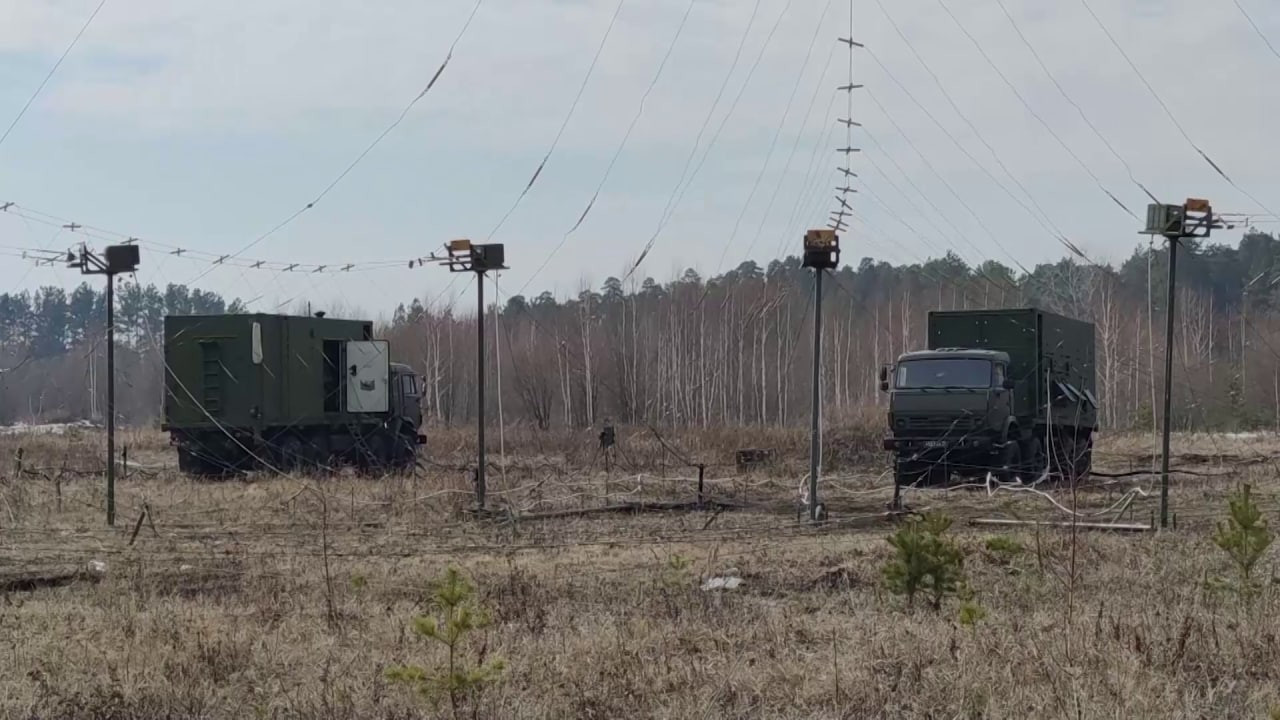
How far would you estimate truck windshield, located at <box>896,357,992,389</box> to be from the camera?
25.3m

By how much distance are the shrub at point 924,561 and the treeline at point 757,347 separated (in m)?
42.2

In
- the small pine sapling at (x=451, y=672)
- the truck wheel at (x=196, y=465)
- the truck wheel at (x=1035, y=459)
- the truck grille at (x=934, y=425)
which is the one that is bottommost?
the truck wheel at (x=196, y=465)

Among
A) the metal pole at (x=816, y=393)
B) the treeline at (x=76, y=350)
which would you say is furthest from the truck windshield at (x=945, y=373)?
the treeline at (x=76, y=350)

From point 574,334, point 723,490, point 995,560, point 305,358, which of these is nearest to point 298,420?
point 305,358

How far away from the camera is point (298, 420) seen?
3066 centimetres

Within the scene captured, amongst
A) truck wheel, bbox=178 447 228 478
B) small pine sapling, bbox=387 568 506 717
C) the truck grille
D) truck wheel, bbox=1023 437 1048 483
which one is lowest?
truck wheel, bbox=178 447 228 478

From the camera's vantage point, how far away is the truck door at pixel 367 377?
3228cm

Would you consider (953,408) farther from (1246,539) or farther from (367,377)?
(1246,539)

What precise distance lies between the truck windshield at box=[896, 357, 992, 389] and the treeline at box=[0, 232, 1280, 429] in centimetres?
2657

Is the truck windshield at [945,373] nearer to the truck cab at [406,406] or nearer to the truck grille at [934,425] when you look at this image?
the truck grille at [934,425]

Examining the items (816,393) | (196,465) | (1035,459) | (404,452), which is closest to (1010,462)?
(1035,459)

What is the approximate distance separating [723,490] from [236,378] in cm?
1186

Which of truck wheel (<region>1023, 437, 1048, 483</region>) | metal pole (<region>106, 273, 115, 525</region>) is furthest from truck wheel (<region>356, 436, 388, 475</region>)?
truck wheel (<region>1023, 437, 1048, 483</region>)

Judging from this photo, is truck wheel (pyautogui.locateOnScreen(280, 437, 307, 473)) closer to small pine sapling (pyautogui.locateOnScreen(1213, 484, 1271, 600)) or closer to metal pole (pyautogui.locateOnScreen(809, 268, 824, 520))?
metal pole (pyautogui.locateOnScreen(809, 268, 824, 520))
